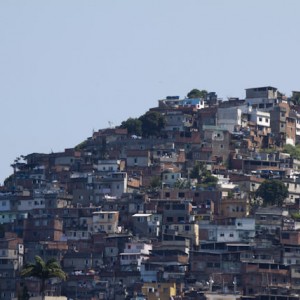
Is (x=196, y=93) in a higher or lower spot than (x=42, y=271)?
higher

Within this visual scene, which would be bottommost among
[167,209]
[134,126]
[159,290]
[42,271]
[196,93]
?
[159,290]

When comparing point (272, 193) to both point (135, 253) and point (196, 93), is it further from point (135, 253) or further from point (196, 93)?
point (196, 93)

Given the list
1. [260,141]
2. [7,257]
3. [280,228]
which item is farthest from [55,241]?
[260,141]

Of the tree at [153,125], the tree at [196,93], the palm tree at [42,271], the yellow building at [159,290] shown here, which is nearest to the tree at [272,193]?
the tree at [153,125]

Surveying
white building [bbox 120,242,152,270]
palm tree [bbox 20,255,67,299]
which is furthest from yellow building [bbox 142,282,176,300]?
palm tree [bbox 20,255,67,299]

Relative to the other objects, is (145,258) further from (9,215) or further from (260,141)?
(260,141)

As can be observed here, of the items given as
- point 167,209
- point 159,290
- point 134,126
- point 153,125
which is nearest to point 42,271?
point 159,290
